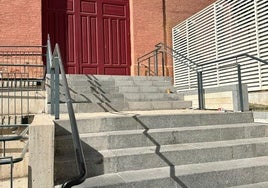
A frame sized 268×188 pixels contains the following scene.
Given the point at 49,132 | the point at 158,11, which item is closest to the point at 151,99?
the point at 49,132

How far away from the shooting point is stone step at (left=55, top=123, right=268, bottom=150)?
380 centimetres

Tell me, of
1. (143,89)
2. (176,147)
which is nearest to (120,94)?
(143,89)

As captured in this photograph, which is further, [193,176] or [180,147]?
[180,147]

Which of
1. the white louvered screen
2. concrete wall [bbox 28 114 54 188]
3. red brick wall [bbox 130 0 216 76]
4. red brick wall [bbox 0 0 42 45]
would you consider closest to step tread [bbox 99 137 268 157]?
concrete wall [bbox 28 114 54 188]

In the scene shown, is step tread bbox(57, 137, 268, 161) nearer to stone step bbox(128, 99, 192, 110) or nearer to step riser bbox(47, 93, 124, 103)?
stone step bbox(128, 99, 192, 110)

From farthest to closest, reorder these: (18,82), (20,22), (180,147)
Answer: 1. (20,22)
2. (18,82)
3. (180,147)

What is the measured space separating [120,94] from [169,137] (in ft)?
8.59

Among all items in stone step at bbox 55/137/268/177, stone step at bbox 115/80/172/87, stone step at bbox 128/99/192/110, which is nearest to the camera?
stone step at bbox 55/137/268/177

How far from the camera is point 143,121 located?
4367 mm

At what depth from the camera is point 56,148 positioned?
3576 mm

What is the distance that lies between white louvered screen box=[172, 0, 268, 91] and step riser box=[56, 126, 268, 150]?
231 centimetres

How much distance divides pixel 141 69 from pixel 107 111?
447 centimetres

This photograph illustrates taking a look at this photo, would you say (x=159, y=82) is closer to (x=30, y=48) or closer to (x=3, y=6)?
(x=30, y=48)

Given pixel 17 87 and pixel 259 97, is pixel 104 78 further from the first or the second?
pixel 259 97
